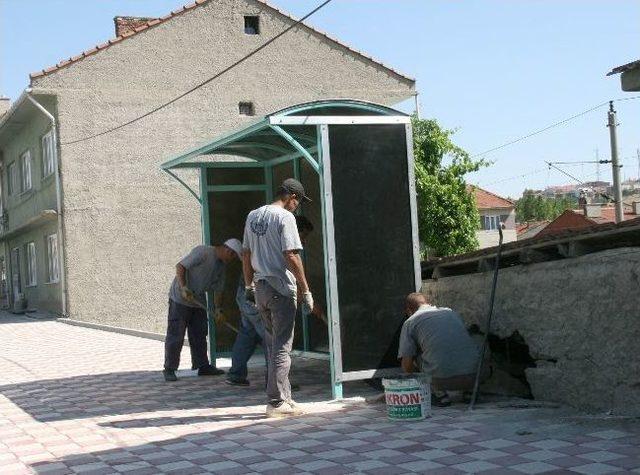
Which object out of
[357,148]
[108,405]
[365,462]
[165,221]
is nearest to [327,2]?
[357,148]

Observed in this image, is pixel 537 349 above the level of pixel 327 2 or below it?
below

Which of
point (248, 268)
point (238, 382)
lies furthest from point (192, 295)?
point (248, 268)

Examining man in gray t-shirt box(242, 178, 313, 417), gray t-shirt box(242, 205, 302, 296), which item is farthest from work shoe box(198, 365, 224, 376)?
gray t-shirt box(242, 205, 302, 296)

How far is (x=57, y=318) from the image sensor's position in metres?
23.1

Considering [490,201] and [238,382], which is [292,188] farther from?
[490,201]

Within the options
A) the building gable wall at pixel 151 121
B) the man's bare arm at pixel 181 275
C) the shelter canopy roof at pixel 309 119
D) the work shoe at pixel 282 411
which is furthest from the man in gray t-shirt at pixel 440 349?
the building gable wall at pixel 151 121

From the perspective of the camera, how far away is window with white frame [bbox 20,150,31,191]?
90.0 ft

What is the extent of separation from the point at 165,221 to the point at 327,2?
532 inches

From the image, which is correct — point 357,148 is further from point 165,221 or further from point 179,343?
point 165,221

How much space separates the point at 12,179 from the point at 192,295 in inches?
898

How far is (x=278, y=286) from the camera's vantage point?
7312 millimetres

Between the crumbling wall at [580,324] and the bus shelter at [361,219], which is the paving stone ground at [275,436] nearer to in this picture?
the crumbling wall at [580,324]

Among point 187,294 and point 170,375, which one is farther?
point 170,375

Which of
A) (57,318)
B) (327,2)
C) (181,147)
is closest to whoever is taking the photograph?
(327,2)
